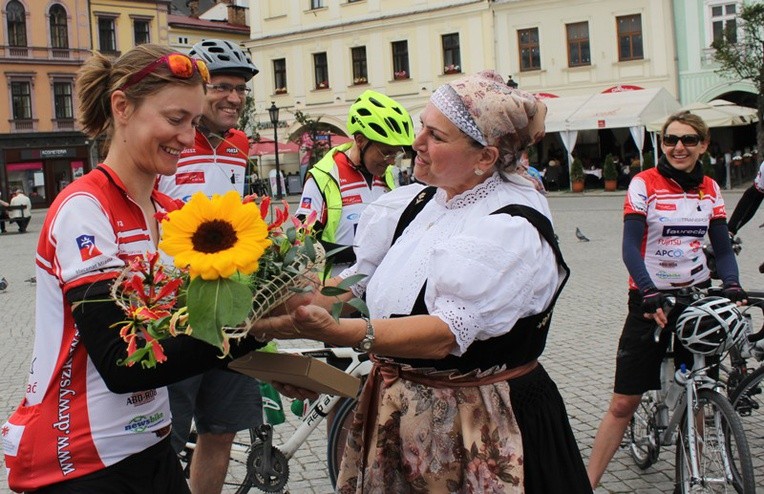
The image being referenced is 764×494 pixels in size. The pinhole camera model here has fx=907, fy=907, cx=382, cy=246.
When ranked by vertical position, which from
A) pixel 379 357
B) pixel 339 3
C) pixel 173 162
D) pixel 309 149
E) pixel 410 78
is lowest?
pixel 379 357

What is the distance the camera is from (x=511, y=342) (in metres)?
2.51

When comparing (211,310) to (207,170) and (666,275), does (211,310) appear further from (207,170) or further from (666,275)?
(666,275)

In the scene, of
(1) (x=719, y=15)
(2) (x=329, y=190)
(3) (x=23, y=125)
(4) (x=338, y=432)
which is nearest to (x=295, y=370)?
(4) (x=338, y=432)

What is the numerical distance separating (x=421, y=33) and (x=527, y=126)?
39.7 m

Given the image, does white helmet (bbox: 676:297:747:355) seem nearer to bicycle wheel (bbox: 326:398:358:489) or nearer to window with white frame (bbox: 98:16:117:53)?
bicycle wheel (bbox: 326:398:358:489)

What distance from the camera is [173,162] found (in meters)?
2.46

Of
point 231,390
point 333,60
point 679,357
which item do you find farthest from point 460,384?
point 333,60

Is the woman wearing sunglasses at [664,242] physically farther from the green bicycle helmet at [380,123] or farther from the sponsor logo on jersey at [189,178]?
the sponsor logo on jersey at [189,178]

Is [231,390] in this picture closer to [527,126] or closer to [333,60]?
[527,126]

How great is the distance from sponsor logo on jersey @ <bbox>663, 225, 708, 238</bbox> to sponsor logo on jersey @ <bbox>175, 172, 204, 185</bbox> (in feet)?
7.67

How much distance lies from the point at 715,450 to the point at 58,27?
54.0 meters

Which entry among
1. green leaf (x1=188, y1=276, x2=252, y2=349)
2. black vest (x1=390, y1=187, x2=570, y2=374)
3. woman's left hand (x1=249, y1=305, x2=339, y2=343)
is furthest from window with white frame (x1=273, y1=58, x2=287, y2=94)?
green leaf (x1=188, y1=276, x2=252, y2=349)

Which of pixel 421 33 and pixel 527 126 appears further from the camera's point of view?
pixel 421 33

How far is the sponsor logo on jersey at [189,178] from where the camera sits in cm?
393
